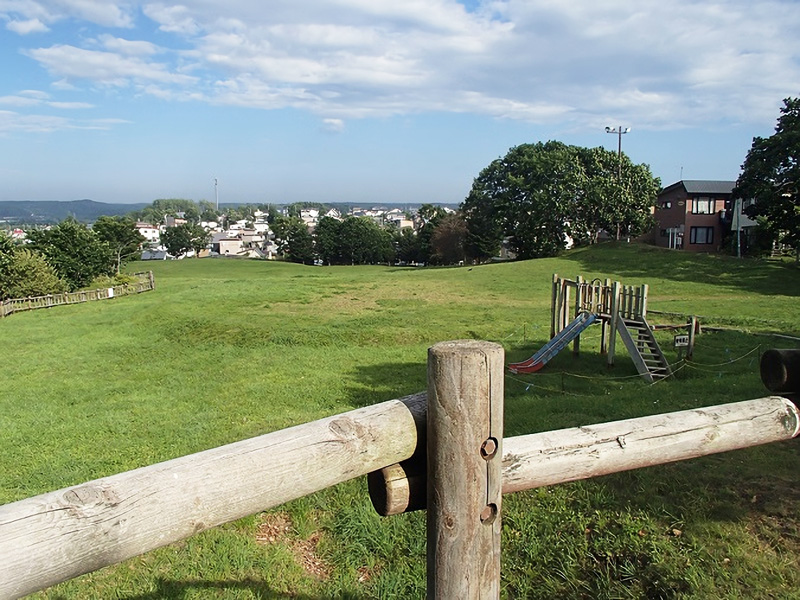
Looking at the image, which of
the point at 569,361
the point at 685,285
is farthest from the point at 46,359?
the point at 685,285

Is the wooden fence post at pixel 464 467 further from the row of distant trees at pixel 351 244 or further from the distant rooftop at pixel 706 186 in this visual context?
the row of distant trees at pixel 351 244

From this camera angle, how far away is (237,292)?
106 feet

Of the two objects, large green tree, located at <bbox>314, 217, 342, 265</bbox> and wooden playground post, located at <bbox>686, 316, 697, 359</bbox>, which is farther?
large green tree, located at <bbox>314, 217, 342, 265</bbox>

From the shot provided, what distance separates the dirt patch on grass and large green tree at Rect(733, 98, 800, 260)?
33.2m

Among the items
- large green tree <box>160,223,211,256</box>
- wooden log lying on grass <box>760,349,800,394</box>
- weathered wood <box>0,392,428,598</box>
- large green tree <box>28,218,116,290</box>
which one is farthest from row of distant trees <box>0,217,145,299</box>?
large green tree <box>160,223,211,256</box>

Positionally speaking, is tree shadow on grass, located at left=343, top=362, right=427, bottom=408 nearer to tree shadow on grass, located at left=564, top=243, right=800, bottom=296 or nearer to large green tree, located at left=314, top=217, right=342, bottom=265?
tree shadow on grass, located at left=564, top=243, right=800, bottom=296

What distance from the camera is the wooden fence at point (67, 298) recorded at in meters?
33.3

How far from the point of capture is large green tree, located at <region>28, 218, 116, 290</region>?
143ft

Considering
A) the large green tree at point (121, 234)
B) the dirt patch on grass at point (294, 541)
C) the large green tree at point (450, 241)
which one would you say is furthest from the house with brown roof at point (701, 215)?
the large green tree at point (121, 234)

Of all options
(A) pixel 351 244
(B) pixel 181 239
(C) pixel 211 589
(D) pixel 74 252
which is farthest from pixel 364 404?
(B) pixel 181 239

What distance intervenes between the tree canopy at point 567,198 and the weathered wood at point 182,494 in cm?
4954

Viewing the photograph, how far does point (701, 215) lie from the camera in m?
48.4

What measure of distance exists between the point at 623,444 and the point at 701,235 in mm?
52101

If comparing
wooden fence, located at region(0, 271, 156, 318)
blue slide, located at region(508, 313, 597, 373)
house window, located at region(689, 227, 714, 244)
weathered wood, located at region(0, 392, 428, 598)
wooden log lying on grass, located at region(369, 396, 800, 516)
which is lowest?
wooden fence, located at region(0, 271, 156, 318)
